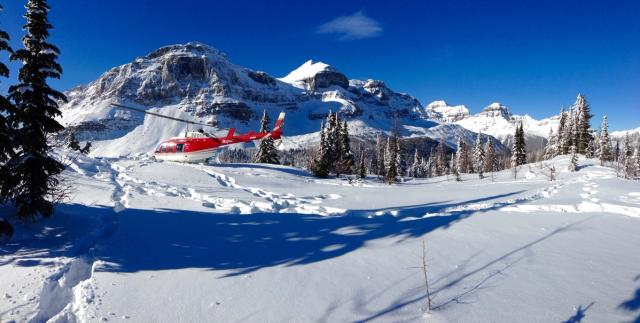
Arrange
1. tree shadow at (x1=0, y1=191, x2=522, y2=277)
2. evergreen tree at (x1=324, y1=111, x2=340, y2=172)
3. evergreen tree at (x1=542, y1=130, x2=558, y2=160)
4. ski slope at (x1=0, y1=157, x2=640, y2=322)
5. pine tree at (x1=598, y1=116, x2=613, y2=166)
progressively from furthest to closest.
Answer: evergreen tree at (x1=542, y1=130, x2=558, y2=160) → pine tree at (x1=598, y1=116, x2=613, y2=166) → evergreen tree at (x1=324, y1=111, x2=340, y2=172) → tree shadow at (x1=0, y1=191, x2=522, y2=277) → ski slope at (x1=0, y1=157, x2=640, y2=322)

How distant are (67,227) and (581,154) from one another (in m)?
73.0

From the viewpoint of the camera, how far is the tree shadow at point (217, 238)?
23.5 ft

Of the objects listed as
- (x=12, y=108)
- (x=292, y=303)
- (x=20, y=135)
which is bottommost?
(x=292, y=303)

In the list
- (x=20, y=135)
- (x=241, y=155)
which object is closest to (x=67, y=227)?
(x=20, y=135)

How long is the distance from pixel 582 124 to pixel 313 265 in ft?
229

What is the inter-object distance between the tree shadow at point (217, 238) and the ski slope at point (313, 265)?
50 mm

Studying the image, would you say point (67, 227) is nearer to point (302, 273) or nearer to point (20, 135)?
point (20, 135)

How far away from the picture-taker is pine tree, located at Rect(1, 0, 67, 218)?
9.10m

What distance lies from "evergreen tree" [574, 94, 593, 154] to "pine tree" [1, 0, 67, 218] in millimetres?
70973

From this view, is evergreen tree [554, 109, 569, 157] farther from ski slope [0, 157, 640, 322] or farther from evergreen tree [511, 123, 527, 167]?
ski slope [0, 157, 640, 322]

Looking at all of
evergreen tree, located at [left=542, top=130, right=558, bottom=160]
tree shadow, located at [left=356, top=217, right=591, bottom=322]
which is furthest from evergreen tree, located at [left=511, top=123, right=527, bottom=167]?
tree shadow, located at [left=356, top=217, right=591, bottom=322]

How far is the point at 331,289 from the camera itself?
5.96m

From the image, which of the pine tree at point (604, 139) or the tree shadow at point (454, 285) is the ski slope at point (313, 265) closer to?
the tree shadow at point (454, 285)

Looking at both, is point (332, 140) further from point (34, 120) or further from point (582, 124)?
point (582, 124)
